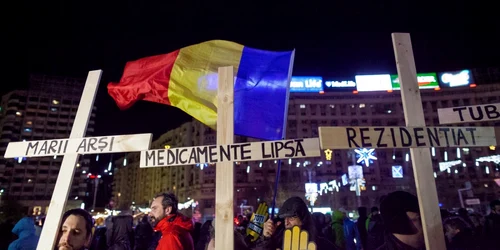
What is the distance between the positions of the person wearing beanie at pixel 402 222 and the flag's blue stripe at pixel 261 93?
2.14 metres

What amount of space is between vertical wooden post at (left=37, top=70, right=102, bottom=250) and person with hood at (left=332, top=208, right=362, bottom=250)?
684cm

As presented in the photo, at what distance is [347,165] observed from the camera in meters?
77.1

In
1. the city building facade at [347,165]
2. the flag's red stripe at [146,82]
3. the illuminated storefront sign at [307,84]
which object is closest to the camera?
the flag's red stripe at [146,82]

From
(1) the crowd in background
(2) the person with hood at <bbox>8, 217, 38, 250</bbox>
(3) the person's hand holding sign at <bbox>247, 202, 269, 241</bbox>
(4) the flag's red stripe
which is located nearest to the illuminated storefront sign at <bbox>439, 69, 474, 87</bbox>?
(1) the crowd in background

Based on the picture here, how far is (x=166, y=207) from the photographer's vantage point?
14.3 feet

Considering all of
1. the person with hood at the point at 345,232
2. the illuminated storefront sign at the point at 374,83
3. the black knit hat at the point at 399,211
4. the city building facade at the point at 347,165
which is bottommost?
the person with hood at the point at 345,232

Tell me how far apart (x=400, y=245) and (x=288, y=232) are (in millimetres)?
1252

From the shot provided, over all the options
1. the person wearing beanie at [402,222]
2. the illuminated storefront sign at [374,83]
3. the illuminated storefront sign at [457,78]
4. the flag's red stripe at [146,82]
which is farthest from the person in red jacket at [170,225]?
the illuminated storefront sign at [457,78]

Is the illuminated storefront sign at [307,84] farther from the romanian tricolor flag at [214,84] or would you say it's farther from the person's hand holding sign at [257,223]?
the person's hand holding sign at [257,223]

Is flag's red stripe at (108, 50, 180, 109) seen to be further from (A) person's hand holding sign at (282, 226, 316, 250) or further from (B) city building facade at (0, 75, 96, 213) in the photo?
(B) city building facade at (0, 75, 96, 213)

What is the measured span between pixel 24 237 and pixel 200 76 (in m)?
4.98

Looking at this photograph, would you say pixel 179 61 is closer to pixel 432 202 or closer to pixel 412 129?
pixel 412 129

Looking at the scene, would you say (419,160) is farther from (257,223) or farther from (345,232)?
(345,232)

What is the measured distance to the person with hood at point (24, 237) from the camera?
6496 millimetres
